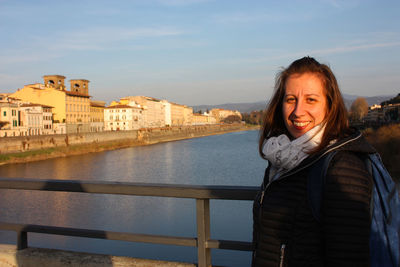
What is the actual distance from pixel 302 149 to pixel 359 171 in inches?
6.0

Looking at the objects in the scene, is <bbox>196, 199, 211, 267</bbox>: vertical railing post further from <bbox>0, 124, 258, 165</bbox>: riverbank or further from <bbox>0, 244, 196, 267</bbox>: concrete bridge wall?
<bbox>0, 124, 258, 165</bbox>: riverbank

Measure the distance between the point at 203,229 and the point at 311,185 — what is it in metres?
0.90

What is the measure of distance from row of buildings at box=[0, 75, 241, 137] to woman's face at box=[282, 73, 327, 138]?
3274 cm

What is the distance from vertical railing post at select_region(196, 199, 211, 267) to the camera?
1657mm

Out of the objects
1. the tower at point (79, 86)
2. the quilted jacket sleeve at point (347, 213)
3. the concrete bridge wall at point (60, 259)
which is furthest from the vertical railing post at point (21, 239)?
the tower at point (79, 86)

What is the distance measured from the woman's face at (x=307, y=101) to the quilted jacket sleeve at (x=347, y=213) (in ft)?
A: 0.58

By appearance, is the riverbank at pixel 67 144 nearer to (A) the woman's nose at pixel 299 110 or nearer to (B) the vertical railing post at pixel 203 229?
(B) the vertical railing post at pixel 203 229

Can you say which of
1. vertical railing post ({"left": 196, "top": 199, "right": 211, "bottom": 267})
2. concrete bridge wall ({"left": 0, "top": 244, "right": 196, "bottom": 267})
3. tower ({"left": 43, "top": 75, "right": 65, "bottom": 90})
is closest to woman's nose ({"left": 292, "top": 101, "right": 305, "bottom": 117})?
vertical railing post ({"left": 196, "top": 199, "right": 211, "bottom": 267})

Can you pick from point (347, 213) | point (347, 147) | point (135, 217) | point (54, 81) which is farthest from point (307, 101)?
point (54, 81)

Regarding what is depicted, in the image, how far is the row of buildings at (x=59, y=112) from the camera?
3284cm

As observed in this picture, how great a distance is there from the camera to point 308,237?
34.4 inches

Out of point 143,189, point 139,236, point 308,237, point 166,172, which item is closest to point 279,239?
point 308,237

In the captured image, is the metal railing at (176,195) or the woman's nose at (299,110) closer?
the woman's nose at (299,110)

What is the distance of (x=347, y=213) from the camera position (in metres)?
0.81
